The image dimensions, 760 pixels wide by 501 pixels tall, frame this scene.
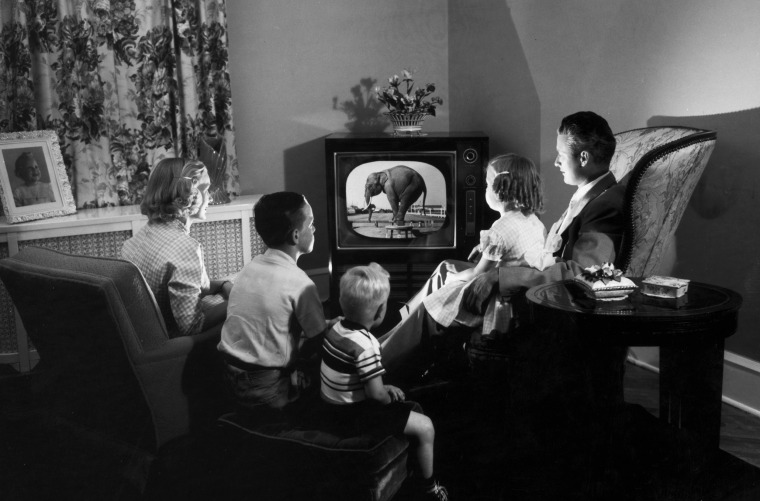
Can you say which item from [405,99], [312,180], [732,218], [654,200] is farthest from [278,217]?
[312,180]

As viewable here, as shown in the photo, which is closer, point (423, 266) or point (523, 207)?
point (523, 207)

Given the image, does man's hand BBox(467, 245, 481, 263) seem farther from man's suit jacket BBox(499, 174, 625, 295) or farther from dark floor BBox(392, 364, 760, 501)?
dark floor BBox(392, 364, 760, 501)

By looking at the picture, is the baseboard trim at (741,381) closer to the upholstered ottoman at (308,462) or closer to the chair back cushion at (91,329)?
the upholstered ottoman at (308,462)

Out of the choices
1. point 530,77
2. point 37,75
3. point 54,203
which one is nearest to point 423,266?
point 530,77

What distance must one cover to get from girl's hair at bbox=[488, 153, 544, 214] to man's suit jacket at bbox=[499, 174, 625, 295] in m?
0.15

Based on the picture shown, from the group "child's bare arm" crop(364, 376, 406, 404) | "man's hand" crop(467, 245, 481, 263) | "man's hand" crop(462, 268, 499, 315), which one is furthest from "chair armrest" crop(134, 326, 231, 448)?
"man's hand" crop(467, 245, 481, 263)

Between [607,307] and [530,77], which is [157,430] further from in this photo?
[530,77]

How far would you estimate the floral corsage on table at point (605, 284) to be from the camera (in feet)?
5.83

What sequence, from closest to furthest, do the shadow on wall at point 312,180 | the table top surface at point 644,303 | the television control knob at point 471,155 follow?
the table top surface at point 644,303
the television control knob at point 471,155
the shadow on wall at point 312,180

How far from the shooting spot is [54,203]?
305cm

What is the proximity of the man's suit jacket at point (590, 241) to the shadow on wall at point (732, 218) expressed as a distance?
433mm

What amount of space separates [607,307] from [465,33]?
95.7 inches

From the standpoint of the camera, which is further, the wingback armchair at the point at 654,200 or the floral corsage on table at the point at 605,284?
the wingback armchair at the point at 654,200

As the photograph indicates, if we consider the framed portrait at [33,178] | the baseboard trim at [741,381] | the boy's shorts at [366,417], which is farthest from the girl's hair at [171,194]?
the baseboard trim at [741,381]
